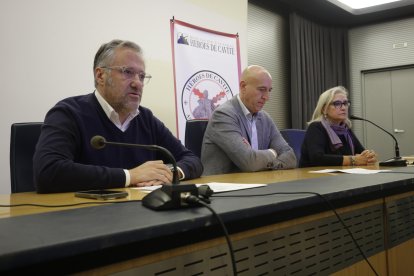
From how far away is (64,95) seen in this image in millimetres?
2639

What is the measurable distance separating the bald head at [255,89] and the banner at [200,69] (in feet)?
3.12

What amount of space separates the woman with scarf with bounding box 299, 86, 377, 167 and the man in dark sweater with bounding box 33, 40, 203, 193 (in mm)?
1075

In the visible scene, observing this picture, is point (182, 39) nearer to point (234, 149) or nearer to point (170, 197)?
point (234, 149)

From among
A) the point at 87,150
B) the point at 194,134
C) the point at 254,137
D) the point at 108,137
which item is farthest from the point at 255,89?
the point at 87,150

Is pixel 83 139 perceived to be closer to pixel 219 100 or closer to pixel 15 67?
pixel 15 67

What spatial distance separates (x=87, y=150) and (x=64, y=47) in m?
1.32

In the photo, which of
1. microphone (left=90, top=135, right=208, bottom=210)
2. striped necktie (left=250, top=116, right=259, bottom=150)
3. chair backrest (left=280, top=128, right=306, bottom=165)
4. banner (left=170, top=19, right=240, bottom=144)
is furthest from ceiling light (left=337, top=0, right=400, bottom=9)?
microphone (left=90, top=135, right=208, bottom=210)

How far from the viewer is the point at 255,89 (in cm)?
254

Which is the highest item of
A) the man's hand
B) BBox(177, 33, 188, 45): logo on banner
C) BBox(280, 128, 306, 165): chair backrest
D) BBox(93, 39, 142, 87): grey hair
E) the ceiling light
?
the ceiling light

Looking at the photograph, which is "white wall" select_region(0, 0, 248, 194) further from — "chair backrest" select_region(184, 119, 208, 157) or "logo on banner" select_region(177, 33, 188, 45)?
"chair backrest" select_region(184, 119, 208, 157)

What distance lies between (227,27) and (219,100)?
28.3 inches

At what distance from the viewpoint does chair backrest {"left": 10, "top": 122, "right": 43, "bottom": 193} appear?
1.58 m

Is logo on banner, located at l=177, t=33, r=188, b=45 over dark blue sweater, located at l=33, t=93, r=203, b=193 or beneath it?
over

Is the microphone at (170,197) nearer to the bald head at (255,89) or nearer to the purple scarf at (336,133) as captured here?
the bald head at (255,89)
